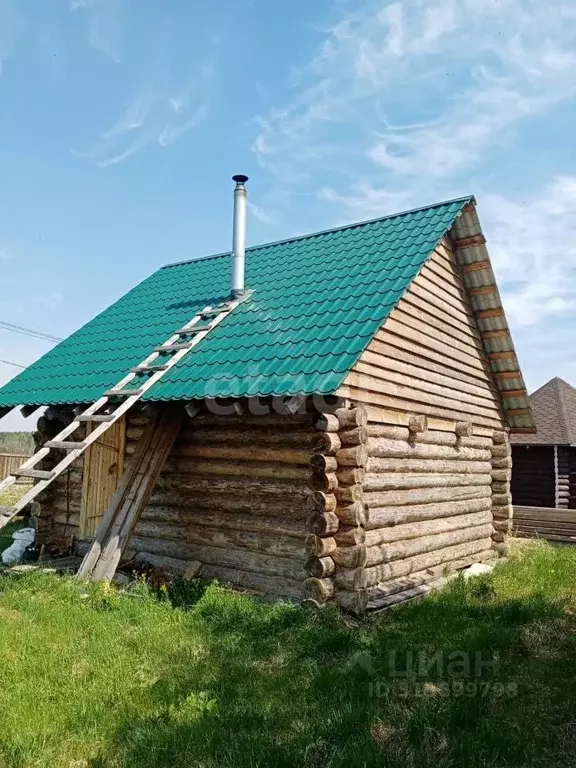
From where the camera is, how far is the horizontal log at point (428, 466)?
340 inches

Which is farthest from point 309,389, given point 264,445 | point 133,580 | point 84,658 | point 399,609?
point 133,580

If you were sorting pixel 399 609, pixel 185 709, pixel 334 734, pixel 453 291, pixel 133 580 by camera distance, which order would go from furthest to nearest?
1. pixel 453 291
2. pixel 133 580
3. pixel 399 609
4. pixel 185 709
5. pixel 334 734

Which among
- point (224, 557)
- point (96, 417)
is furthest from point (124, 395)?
point (224, 557)

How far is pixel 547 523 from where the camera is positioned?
53.1ft

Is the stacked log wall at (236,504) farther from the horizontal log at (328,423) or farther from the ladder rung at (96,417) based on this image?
the ladder rung at (96,417)

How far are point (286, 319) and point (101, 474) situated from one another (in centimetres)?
423

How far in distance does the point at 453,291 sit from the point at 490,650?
21.4 ft

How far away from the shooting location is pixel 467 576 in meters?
10.3

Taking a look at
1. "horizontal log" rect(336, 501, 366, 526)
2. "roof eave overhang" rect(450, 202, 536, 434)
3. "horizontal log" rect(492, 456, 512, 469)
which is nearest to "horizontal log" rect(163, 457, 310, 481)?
"horizontal log" rect(336, 501, 366, 526)

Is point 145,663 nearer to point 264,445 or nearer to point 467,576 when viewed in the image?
point 264,445

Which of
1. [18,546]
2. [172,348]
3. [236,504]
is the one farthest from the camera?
[18,546]

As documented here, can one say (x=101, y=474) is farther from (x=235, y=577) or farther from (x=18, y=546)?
(x=235, y=577)

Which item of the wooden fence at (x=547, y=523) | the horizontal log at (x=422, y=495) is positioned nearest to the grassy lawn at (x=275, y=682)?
the horizontal log at (x=422, y=495)

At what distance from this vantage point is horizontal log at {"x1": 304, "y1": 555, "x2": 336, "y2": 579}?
7.37m
